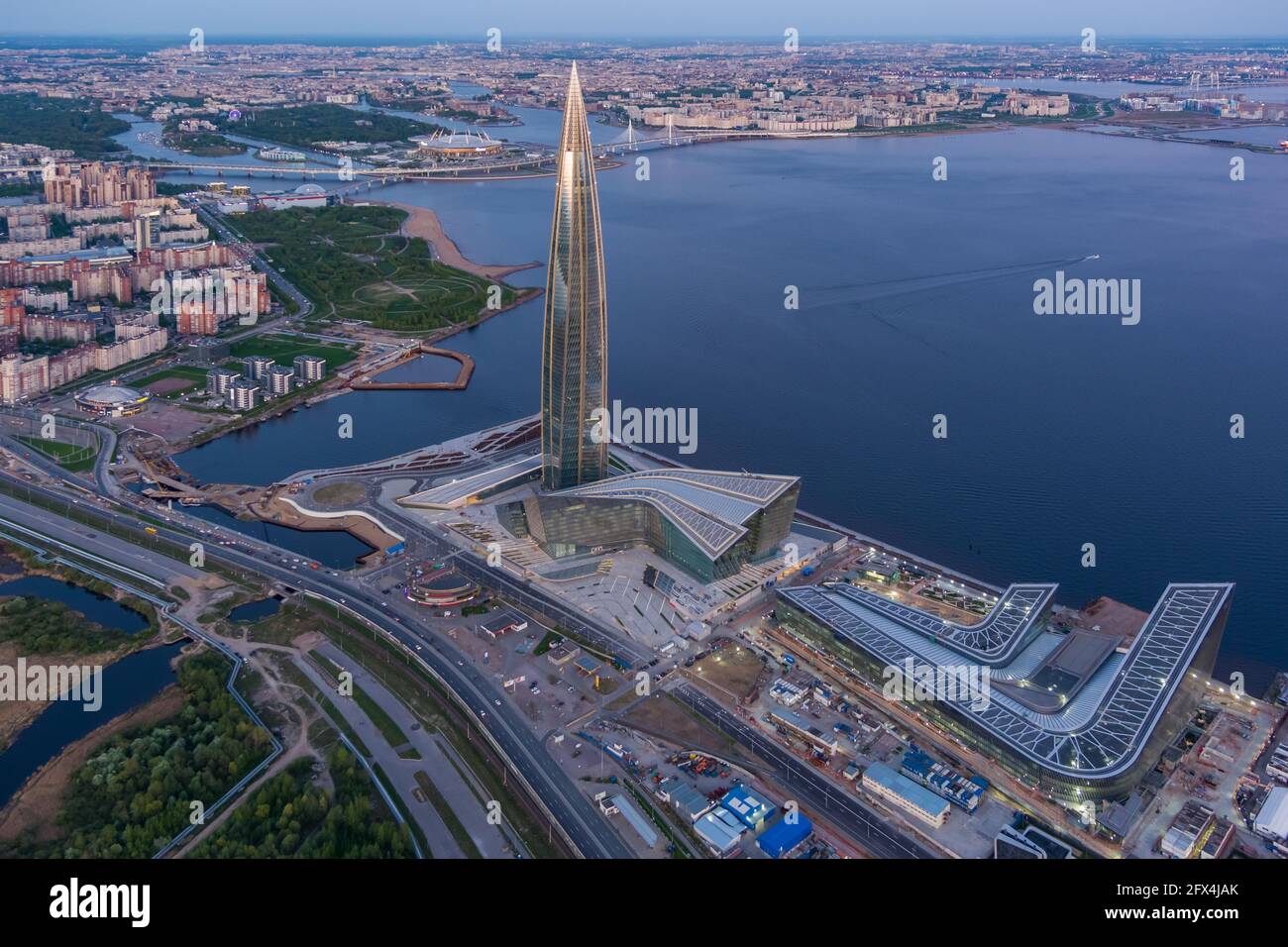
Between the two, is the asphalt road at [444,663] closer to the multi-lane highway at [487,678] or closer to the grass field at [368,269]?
the multi-lane highway at [487,678]

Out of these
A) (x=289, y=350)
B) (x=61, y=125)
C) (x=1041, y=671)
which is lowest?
(x=1041, y=671)

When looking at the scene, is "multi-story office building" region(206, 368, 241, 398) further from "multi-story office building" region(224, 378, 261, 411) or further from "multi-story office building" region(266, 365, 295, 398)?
"multi-story office building" region(266, 365, 295, 398)

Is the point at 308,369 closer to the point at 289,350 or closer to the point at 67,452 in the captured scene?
the point at 289,350

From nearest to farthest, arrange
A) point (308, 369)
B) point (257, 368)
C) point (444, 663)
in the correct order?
point (444, 663) < point (257, 368) < point (308, 369)

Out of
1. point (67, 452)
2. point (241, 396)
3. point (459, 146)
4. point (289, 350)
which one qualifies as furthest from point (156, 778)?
point (459, 146)

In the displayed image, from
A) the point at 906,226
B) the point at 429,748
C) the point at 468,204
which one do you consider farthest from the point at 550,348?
the point at 468,204

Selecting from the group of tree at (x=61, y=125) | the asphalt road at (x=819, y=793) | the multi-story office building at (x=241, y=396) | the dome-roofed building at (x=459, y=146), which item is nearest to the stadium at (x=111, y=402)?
the multi-story office building at (x=241, y=396)
